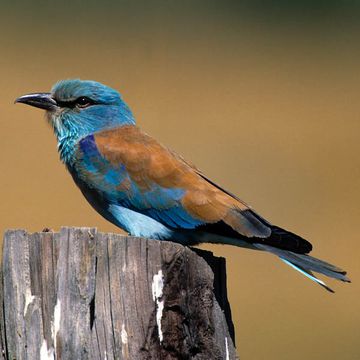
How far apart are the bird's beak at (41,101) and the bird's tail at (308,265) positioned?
5.74 ft

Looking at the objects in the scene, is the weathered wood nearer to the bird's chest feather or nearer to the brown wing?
the brown wing

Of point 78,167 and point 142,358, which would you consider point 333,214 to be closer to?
point 78,167

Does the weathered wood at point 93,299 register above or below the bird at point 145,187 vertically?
below

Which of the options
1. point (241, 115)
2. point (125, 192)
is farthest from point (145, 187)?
point (241, 115)

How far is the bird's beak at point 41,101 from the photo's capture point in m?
6.53

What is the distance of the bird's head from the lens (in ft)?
21.3

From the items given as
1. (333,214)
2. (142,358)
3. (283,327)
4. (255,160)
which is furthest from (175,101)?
(142,358)

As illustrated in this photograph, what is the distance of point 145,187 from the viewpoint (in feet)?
19.1

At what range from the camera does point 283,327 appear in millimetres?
7910

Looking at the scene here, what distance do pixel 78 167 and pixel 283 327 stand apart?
2.41 metres

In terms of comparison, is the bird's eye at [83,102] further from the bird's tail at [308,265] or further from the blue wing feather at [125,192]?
the bird's tail at [308,265]

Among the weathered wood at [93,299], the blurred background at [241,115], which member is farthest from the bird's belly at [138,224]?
the blurred background at [241,115]

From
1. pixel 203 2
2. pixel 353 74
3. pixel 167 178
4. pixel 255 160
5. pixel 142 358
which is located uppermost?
pixel 203 2

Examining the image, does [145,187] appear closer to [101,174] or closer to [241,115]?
[101,174]
